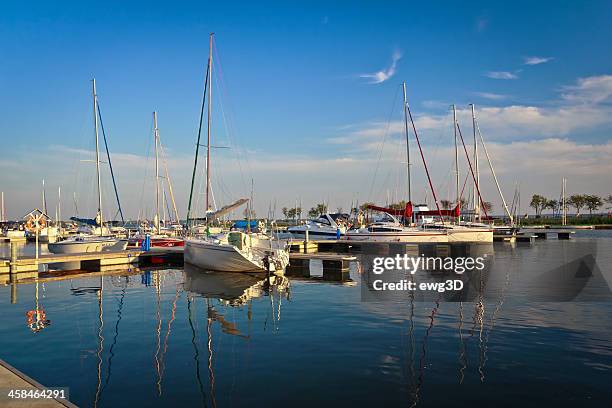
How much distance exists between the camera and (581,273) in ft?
88.1

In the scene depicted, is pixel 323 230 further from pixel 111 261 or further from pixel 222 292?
pixel 222 292

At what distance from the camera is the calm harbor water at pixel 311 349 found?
8805mm

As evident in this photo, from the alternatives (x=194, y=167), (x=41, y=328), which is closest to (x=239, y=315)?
(x=41, y=328)

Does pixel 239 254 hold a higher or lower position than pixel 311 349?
higher

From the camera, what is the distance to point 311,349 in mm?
11898

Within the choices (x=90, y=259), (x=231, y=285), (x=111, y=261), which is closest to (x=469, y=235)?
(x=231, y=285)

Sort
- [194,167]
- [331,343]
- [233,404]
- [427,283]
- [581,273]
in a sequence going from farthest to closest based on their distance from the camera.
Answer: [194,167]
[581,273]
[427,283]
[331,343]
[233,404]

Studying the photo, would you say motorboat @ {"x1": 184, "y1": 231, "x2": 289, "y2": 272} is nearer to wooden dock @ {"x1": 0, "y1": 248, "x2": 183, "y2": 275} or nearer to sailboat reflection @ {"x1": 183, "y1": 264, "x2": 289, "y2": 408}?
sailboat reflection @ {"x1": 183, "y1": 264, "x2": 289, "y2": 408}

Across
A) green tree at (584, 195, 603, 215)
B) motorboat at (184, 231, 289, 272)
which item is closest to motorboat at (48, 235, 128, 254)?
motorboat at (184, 231, 289, 272)

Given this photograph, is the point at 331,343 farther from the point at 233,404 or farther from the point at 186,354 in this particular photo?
the point at 233,404

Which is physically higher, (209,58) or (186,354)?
(209,58)

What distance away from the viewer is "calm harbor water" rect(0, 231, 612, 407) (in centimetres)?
880

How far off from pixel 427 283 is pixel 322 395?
16.5 meters

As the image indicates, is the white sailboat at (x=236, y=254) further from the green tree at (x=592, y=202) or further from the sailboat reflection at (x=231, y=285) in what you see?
the green tree at (x=592, y=202)
